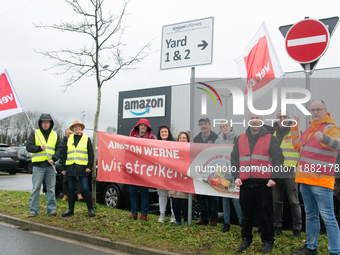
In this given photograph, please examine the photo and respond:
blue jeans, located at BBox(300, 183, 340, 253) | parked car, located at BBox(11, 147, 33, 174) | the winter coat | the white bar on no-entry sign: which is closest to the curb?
blue jeans, located at BBox(300, 183, 340, 253)

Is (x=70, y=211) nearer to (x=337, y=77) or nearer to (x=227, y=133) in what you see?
(x=227, y=133)

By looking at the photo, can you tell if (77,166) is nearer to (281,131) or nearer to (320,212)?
(281,131)

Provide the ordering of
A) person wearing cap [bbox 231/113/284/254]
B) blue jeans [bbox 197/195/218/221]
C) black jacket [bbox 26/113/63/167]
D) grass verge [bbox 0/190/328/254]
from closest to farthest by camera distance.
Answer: person wearing cap [bbox 231/113/284/254], grass verge [bbox 0/190/328/254], blue jeans [bbox 197/195/218/221], black jacket [bbox 26/113/63/167]

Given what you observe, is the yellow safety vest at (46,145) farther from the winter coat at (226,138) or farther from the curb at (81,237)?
the winter coat at (226,138)

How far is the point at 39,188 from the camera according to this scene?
673cm

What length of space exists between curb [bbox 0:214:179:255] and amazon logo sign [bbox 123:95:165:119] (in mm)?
21924

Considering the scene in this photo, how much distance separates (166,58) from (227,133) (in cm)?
182

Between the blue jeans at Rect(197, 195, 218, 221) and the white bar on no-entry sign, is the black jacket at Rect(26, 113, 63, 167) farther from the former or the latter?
the white bar on no-entry sign

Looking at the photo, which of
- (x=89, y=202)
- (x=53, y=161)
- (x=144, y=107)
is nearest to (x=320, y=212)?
(x=89, y=202)

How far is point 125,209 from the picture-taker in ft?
25.7

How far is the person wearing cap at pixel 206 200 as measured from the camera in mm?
6012

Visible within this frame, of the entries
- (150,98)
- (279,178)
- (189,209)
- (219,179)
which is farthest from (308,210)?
(150,98)

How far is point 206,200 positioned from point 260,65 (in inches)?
105

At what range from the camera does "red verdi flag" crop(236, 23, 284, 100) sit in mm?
5227
